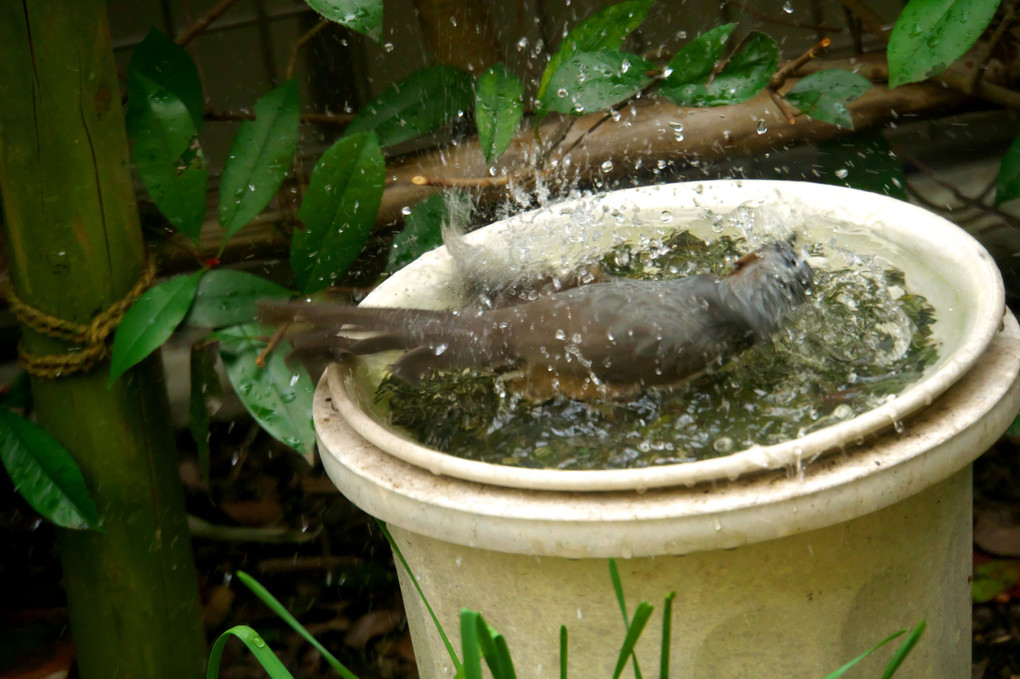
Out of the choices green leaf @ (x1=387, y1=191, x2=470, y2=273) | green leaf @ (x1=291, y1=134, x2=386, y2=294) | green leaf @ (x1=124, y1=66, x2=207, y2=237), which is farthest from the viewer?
green leaf @ (x1=387, y1=191, x2=470, y2=273)

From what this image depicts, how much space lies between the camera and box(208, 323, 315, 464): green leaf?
1894 mm

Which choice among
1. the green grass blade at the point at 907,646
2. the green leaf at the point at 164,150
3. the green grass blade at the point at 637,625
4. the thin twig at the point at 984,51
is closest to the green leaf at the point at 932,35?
the thin twig at the point at 984,51

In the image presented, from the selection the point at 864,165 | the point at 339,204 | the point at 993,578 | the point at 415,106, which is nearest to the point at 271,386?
the point at 339,204

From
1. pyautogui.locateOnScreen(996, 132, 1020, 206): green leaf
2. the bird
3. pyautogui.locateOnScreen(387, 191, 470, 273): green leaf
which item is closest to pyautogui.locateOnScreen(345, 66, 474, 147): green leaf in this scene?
pyautogui.locateOnScreen(387, 191, 470, 273): green leaf

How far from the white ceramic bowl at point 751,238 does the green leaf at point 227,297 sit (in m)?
0.32

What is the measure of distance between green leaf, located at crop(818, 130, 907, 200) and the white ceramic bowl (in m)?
0.70

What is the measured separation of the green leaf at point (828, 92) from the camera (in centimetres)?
227

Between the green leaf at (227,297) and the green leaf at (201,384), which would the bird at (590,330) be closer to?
the green leaf at (227,297)

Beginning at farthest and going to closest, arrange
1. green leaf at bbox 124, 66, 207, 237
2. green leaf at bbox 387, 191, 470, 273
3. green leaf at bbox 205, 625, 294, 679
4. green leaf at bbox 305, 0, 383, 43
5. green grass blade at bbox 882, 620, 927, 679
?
green leaf at bbox 387, 191, 470, 273, green leaf at bbox 124, 66, 207, 237, green leaf at bbox 305, 0, 383, 43, green leaf at bbox 205, 625, 294, 679, green grass blade at bbox 882, 620, 927, 679

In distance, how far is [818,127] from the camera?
2.89 m

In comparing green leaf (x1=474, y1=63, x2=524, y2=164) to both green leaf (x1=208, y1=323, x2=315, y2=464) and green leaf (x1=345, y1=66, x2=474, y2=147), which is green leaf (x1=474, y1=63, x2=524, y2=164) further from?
green leaf (x1=208, y1=323, x2=315, y2=464)

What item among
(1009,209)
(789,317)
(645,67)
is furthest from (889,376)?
(1009,209)

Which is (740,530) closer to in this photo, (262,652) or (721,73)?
(262,652)

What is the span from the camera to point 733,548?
127 cm
